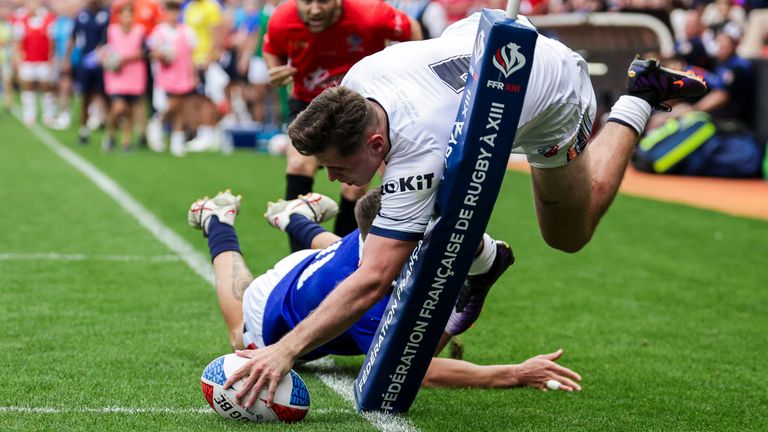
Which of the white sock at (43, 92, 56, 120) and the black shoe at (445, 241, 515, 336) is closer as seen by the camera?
the black shoe at (445, 241, 515, 336)

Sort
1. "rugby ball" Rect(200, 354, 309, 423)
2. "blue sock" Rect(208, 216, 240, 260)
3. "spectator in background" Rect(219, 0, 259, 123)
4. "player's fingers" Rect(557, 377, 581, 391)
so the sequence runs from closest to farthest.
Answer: "rugby ball" Rect(200, 354, 309, 423) → "player's fingers" Rect(557, 377, 581, 391) → "blue sock" Rect(208, 216, 240, 260) → "spectator in background" Rect(219, 0, 259, 123)

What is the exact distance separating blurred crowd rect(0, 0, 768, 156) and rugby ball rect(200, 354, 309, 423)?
879 cm

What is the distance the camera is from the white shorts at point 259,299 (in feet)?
16.1

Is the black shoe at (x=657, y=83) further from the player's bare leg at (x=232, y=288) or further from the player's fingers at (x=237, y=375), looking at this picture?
the player's fingers at (x=237, y=375)

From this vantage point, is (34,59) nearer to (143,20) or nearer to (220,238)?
(143,20)

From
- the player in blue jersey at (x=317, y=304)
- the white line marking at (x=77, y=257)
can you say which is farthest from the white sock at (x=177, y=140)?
the player in blue jersey at (x=317, y=304)

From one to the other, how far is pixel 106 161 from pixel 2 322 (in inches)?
376

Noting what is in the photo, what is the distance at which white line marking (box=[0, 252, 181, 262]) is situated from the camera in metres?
7.69

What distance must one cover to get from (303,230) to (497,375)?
1.47 m

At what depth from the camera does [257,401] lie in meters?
4.09

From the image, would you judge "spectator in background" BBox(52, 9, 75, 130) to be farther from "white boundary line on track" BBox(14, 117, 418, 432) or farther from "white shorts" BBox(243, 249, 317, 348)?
"white shorts" BBox(243, 249, 317, 348)

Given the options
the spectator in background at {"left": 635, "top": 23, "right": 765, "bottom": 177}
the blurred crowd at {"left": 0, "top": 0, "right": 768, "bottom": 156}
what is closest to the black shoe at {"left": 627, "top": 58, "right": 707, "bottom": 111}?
the blurred crowd at {"left": 0, "top": 0, "right": 768, "bottom": 156}

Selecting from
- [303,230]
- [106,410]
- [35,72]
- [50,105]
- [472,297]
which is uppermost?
[472,297]

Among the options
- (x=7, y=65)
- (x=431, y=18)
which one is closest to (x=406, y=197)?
(x=431, y=18)
